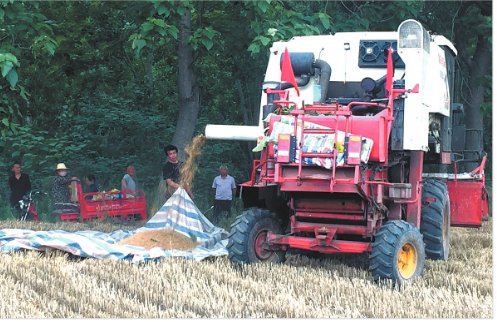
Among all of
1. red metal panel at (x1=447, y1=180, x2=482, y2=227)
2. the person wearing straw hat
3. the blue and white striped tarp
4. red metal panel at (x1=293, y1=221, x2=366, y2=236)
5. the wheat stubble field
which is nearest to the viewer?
the wheat stubble field

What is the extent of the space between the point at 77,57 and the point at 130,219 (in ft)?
16.1

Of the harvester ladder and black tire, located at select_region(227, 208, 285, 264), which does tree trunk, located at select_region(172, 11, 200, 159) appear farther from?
the harvester ladder

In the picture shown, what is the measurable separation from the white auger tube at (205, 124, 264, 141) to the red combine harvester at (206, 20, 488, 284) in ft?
0.05

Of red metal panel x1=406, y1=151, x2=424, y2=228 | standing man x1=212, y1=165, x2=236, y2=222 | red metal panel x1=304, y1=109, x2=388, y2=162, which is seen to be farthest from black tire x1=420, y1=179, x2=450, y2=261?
standing man x1=212, y1=165, x2=236, y2=222

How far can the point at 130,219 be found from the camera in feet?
50.0

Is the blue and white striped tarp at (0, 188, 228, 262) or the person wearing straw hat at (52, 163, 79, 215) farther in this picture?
the person wearing straw hat at (52, 163, 79, 215)

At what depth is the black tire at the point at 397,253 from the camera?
8.05 m

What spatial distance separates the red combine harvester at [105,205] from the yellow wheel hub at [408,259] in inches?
300

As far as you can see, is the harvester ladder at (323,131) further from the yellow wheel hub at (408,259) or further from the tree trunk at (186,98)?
the tree trunk at (186,98)

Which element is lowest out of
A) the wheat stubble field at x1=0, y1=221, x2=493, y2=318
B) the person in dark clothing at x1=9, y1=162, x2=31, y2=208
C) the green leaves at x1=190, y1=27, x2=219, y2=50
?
the wheat stubble field at x1=0, y1=221, x2=493, y2=318

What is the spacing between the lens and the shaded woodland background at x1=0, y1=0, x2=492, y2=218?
41.5 feet

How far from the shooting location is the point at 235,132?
9.59 m

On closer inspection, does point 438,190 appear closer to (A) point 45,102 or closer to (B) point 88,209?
(B) point 88,209

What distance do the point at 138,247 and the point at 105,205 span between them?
5.29 meters
